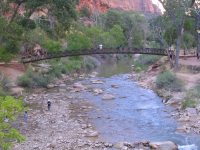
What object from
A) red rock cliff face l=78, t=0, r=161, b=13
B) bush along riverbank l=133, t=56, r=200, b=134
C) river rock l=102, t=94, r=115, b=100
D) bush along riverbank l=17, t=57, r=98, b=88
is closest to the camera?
bush along riverbank l=133, t=56, r=200, b=134

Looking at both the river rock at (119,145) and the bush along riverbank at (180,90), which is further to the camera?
the bush along riverbank at (180,90)

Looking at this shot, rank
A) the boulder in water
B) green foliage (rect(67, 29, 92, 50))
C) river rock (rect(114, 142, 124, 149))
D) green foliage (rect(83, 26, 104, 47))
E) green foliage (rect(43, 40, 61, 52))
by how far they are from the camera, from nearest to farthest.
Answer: the boulder in water, river rock (rect(114, 142, 124, 149)), green foliage (rect(43, 40, 61, 52)), green foliage (rect(67, 29, 92, 50)), green foliage (rect(83, 26, 104, 47))

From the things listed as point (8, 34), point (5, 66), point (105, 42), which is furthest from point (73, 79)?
point (105, 42)

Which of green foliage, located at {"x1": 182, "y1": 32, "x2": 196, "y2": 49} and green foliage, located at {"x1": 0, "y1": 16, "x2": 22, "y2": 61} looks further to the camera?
green foliage, located at {"x1": 182, "y1": 32, "x2": 196, "y2": 49}

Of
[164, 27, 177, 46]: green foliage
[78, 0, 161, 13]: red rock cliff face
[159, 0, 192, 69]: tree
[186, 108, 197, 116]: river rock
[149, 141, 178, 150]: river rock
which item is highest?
[78, 0, 161, 13]: red rock cliff face

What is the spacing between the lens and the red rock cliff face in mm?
132875

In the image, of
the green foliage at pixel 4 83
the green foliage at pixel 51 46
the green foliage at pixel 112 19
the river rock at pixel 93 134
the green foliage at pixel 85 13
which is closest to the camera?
the river rock at pixel 93 134

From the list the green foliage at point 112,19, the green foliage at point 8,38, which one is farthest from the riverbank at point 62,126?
the green foliage at point 112,19

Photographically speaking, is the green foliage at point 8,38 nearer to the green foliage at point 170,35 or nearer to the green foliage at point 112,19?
the green foliage at point 170,35

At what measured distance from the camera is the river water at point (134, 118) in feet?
85.6

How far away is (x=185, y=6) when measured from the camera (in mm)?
48500

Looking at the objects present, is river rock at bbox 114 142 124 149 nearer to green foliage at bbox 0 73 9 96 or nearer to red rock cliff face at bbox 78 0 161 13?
green foliage at bbox 0 73 9 96

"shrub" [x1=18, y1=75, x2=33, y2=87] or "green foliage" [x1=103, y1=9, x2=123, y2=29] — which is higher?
"green foliage" [x1=103, y1=9, x2=123, y2=29]

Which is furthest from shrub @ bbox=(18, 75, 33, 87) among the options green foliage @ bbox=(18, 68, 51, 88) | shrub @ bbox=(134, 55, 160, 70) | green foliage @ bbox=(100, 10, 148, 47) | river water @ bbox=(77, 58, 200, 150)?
green foliage @ bbox=(100, 10, 148, 47)
